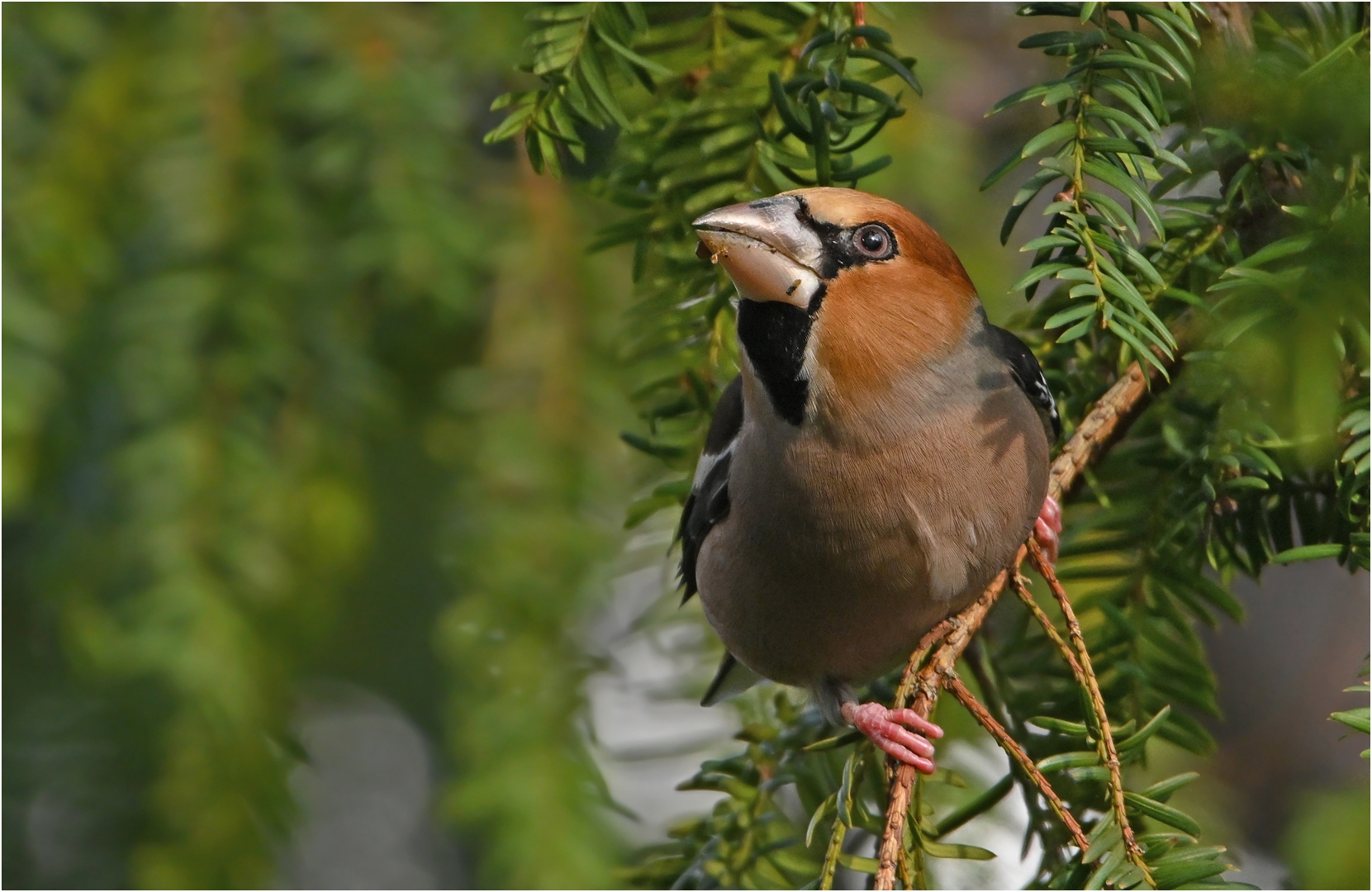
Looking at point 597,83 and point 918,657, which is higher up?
point 597,83

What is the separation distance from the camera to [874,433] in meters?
2.07

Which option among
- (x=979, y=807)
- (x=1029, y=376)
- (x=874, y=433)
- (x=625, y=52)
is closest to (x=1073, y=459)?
(x=1029, y=376)

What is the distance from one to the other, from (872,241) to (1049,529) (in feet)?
2.10

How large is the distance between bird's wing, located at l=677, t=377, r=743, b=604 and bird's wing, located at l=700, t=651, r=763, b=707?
0.36 m

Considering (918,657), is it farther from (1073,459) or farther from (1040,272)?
(1040,272)

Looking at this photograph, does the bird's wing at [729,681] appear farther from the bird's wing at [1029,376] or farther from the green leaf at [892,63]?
the green leaf at [892,63]

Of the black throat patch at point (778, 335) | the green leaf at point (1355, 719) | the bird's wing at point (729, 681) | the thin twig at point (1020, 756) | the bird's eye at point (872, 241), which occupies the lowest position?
the bird's wing at point (729, 681)

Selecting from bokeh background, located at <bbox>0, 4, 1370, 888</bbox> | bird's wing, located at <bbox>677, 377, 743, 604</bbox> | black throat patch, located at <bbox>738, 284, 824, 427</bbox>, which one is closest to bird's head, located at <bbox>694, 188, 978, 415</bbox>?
black throat patch, located at <bbox>738, 284, 824, 427</bbox>

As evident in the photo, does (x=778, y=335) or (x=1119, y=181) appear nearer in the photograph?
(x=1119, y=181)

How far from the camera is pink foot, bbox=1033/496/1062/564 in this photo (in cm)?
217

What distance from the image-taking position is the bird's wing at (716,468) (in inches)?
90.7

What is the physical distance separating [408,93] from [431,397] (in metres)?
0.89

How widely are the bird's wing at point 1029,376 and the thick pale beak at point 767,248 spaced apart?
0.40m

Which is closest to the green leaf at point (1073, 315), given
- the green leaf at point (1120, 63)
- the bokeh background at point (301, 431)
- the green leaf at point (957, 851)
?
the green leaf at point (1120, 63)
